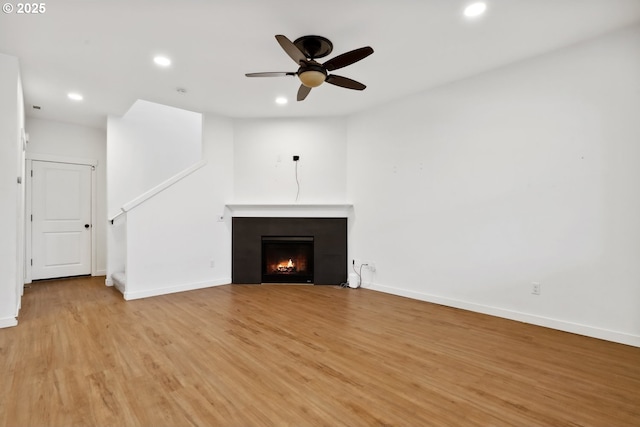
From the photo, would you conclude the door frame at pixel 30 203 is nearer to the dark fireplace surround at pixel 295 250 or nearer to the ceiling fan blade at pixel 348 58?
the dark fireplace surround at pixel 295 250

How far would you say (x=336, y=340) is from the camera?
2.75 m

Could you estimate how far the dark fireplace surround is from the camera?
16.3 feet

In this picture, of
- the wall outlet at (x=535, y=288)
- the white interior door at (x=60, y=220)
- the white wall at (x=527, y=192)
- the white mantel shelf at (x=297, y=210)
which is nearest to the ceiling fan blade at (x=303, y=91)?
the white wall at (x=527, y=192)

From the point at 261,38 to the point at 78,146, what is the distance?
4.63m

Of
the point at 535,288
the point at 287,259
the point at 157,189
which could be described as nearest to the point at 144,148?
the point at 157,189

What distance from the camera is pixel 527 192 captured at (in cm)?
320

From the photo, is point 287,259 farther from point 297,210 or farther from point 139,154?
point 139,154

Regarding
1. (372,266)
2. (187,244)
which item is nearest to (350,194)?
(372,266)

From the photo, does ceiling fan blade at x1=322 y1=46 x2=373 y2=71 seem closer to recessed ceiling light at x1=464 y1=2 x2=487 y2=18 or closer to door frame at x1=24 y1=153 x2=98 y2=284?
recessed ceiling light at x1=464 y1=2 x2=487 y2=18

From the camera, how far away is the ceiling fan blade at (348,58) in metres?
2.44

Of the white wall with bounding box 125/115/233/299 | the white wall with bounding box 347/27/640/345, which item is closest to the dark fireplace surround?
the white wall with bounding box 125/115/233/299

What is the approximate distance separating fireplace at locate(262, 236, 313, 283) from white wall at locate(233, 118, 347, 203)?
26.5 inches

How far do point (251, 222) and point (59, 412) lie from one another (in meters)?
3.49

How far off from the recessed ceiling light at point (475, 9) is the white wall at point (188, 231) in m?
3.83
